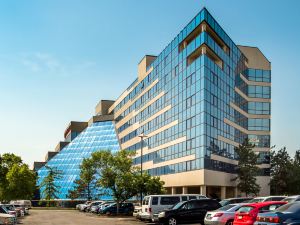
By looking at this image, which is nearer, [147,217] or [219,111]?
[147,217]

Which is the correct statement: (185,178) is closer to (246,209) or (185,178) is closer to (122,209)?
(122,209)

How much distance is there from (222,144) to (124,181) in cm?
1743

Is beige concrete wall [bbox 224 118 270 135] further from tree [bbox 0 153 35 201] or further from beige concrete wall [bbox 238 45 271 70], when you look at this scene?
tree [bbox 0 153 35 201]

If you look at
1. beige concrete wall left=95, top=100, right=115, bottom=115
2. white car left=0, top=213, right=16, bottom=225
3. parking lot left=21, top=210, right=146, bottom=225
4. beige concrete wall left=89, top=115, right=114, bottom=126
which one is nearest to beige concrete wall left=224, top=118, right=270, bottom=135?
parking lot left=21, top=210, right=146, bottom=225

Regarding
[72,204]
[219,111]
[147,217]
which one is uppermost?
[219,111]

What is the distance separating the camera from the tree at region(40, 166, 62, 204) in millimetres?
95681

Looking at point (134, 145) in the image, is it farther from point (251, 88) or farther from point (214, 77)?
point (214, 77)

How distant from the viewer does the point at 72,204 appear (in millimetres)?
89000

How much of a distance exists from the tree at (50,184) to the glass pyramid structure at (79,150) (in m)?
0.94

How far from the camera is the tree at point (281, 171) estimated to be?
7425 centimetres

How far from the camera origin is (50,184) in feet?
316

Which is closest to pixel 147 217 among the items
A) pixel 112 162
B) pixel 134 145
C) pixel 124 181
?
pixel 124 181

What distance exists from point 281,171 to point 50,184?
47881 mm

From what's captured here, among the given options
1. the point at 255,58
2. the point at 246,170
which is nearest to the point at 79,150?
the point at 255,58
